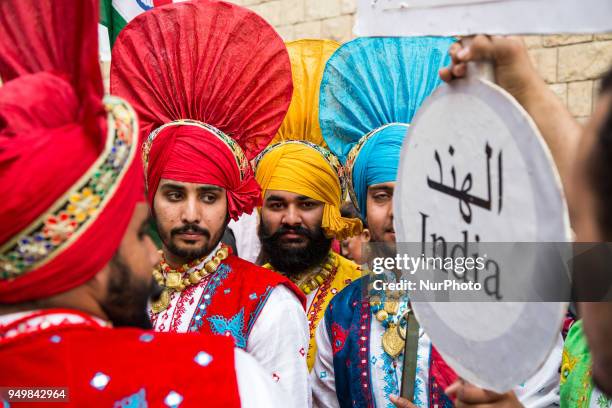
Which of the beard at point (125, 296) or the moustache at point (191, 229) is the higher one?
the moustache at point (191, 229)

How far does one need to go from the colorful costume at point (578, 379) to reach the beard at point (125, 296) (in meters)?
1.31

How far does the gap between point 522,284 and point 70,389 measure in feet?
3.12

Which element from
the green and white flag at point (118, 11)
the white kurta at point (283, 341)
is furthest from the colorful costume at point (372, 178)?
the green and white flag at point (118, 11)

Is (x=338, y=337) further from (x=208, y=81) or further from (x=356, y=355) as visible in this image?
(x=208, y=81)

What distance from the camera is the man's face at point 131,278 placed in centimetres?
168

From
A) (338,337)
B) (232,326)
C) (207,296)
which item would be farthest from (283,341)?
(207,296)

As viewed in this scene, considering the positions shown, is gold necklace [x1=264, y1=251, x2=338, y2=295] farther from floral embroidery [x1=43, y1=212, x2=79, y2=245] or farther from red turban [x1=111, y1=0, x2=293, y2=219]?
floral embroidery [x1=43, y1=212, x2=79, y2=245]

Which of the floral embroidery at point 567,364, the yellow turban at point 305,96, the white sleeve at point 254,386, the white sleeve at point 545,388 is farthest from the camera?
the yellow turban at point 305,96

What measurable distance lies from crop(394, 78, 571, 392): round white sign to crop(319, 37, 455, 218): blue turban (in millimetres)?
1896

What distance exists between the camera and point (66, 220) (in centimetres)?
155

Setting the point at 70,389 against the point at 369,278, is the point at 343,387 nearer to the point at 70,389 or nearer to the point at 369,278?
the point at 369,278

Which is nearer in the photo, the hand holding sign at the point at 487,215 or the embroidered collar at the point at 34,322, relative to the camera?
the hand holding sign at the point at 487,215

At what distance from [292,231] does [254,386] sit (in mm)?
2788

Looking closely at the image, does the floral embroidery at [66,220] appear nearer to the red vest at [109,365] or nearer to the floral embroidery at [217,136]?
the red vest at [109,365]
